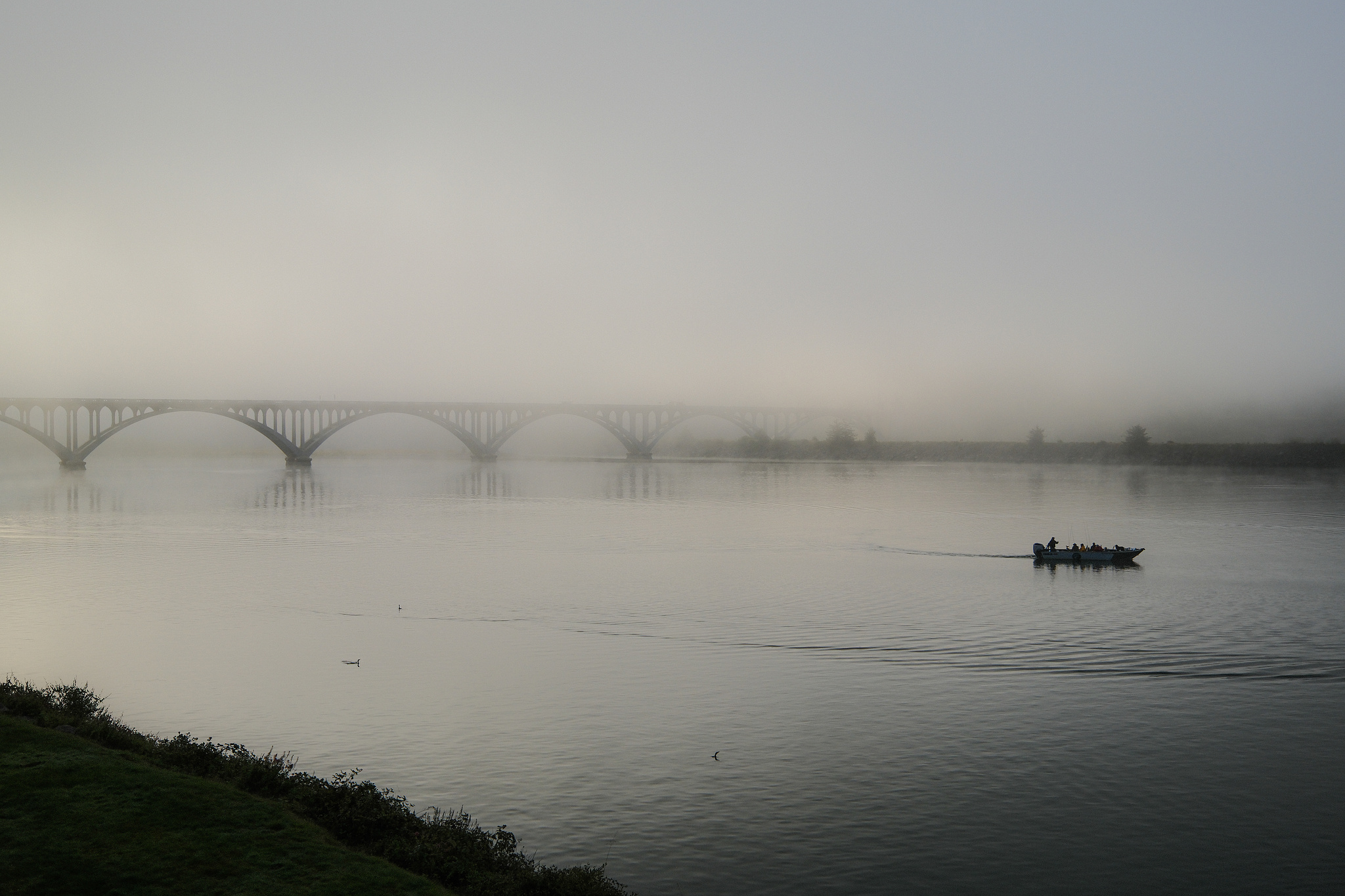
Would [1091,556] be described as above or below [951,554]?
above

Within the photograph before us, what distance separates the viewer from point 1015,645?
30.8 metres

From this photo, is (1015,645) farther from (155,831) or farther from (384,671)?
(155,831)

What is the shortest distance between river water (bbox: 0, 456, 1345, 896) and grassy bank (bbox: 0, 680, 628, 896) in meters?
1.91

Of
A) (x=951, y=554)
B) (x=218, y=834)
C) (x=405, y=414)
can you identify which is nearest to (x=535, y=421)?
(x=405, y=414)

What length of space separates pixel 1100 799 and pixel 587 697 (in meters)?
11.1

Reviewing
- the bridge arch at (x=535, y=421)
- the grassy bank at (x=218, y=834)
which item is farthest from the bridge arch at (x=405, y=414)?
the grassy bank at (x=218, y=834)

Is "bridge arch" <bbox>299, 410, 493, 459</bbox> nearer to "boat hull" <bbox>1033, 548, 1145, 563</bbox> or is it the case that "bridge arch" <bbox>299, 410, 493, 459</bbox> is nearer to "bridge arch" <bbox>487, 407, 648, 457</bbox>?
"bridge arch" <bbox>487, 407, 648, 457</bbox>

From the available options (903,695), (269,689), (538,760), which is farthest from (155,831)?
(903,695)

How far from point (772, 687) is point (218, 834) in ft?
48.3

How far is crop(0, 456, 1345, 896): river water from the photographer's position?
15219mm

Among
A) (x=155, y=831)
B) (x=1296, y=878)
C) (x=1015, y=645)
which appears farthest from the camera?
(x=1015, y=645)

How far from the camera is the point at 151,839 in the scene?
12.1 meters

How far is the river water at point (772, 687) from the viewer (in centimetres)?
1522

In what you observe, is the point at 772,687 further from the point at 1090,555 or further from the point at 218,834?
the point at 1090,555
